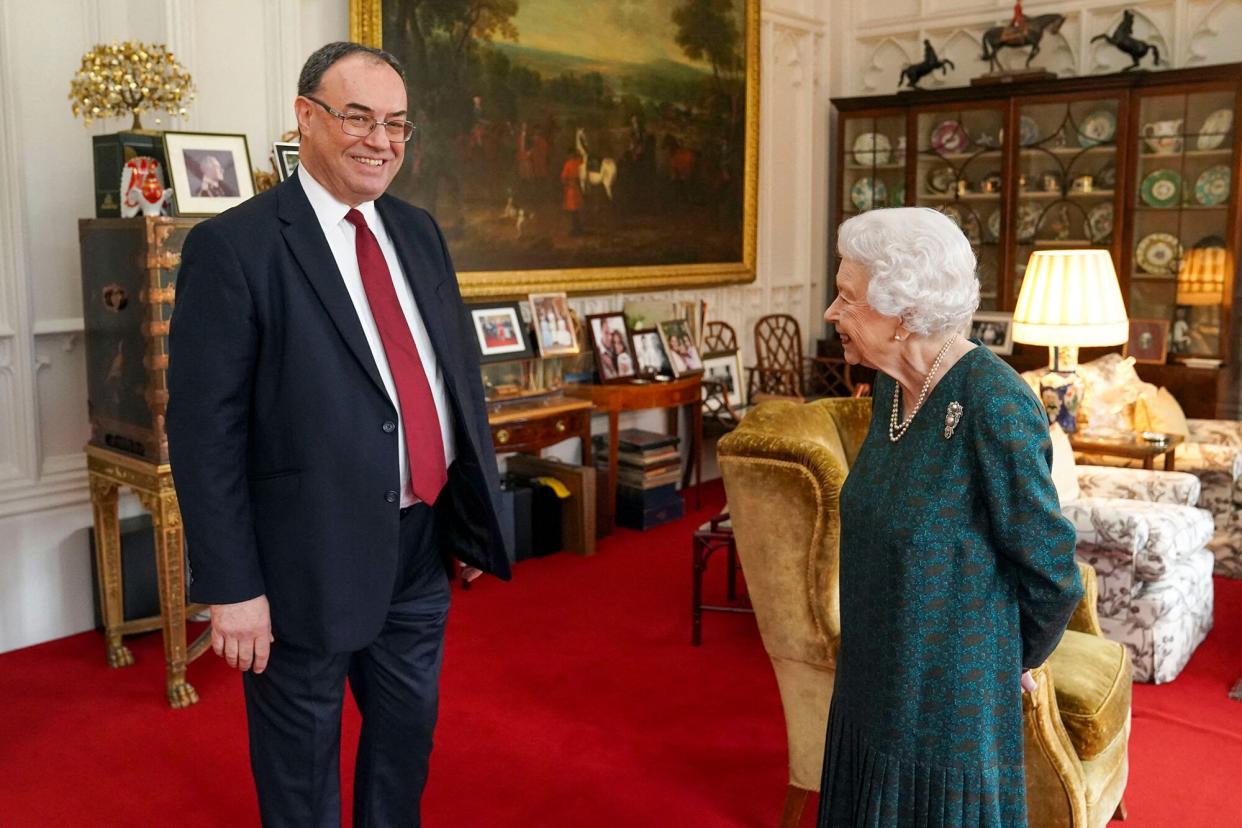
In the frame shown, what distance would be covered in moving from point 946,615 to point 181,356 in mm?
1380

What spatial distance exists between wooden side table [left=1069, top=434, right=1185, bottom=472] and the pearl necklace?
3.46 meters

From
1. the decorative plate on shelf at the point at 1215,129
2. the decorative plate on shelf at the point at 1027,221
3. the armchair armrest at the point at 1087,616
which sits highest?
the decorative plate on shelf at the point at 1215,129

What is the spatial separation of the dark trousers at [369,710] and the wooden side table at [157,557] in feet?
5.69

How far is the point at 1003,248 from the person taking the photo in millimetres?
7398

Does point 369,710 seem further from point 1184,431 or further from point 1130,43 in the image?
point 1130,43

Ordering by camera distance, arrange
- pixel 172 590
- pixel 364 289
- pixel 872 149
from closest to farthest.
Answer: pixel 364 289, pixel 172 590, pixel 872 149

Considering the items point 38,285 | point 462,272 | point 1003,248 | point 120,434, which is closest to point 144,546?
point 120,434

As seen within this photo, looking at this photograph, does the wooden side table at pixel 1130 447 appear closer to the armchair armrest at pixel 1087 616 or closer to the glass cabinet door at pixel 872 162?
Result: the armchair armrest at pixel 1087 616

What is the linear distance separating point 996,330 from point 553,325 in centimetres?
327

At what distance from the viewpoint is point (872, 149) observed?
7934 millimetres

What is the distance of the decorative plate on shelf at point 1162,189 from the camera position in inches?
267

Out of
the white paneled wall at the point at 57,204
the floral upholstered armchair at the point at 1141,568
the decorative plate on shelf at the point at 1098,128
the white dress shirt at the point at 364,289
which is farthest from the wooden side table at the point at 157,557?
the decorative plate on shelf at the point at 1098,128

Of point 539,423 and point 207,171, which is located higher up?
point 207,171

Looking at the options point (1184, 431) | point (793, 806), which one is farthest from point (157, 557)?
point (1184, 431)
